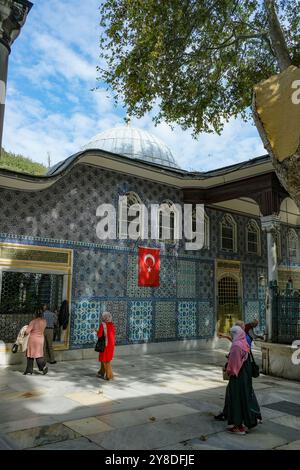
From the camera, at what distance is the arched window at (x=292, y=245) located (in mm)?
17016

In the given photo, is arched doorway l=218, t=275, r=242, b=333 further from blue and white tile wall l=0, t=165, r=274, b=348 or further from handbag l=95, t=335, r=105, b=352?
handbag l=95, t=335, r=105, b=352

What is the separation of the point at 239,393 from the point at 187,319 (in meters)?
7.87

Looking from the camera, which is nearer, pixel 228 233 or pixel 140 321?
pixel 140 321

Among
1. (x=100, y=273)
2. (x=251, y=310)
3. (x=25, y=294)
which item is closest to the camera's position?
(x=100, y=273)

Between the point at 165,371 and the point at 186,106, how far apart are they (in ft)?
19.5

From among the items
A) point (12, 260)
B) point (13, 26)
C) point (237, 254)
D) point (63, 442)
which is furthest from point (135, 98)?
point (237, 254)

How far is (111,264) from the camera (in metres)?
11.2

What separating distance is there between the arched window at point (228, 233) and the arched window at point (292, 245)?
11.8ft

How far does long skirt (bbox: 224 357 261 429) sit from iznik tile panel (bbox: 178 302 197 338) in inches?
298

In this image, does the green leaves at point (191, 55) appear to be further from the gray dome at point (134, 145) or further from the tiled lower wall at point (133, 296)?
the gray dome at point (134, 145)

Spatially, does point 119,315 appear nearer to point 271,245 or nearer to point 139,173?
point 139,173

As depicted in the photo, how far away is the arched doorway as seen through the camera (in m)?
13.9

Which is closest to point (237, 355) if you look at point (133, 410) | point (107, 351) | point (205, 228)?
point (133, 410)

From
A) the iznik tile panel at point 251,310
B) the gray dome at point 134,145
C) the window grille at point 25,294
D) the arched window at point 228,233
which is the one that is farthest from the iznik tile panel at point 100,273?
the gray dome at point 134,145
